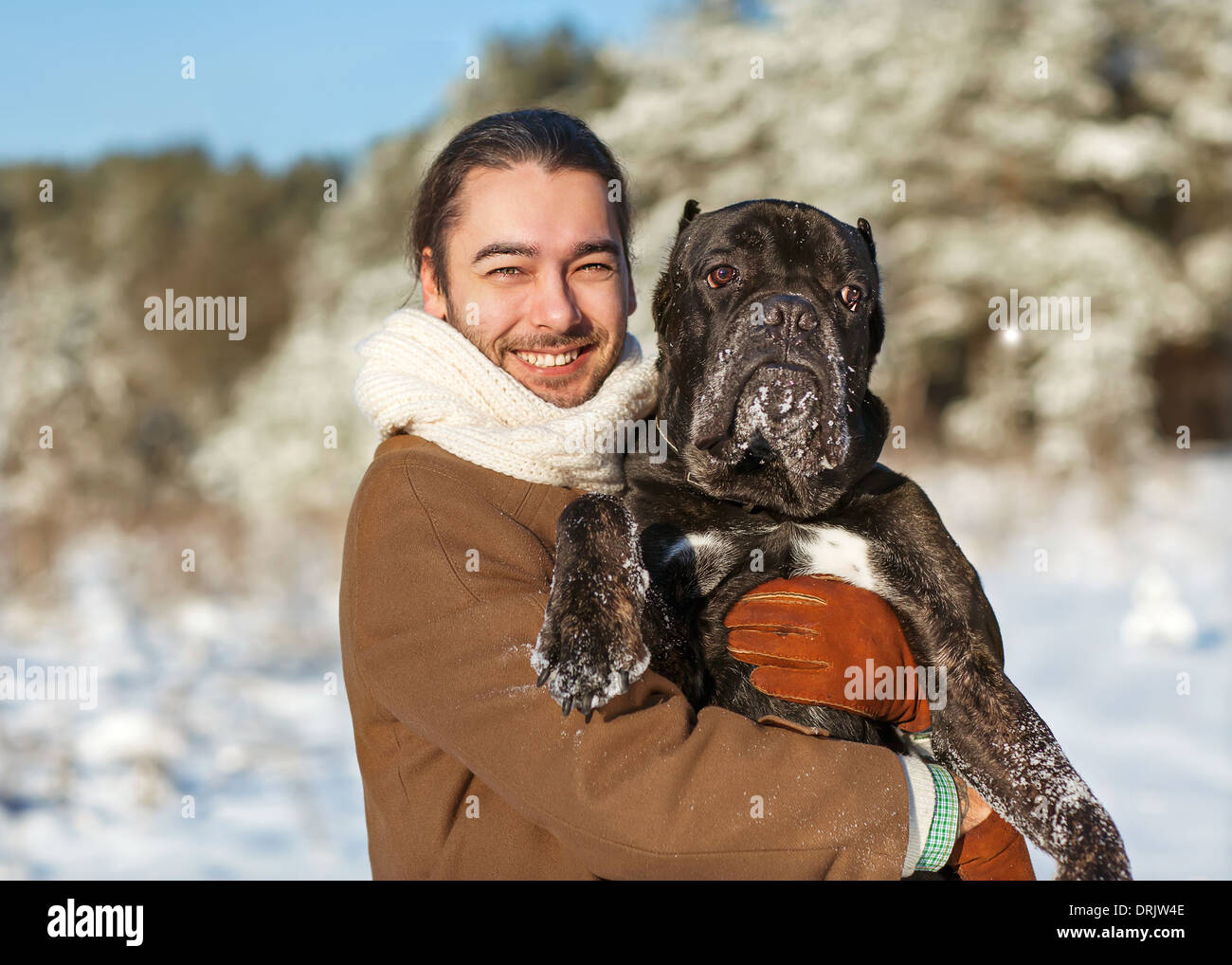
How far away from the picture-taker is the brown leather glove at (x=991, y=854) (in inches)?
80.9

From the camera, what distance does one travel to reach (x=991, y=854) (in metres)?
2.07

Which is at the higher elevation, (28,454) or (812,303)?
(28,454)

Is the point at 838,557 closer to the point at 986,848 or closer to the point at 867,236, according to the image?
the point at 986,848

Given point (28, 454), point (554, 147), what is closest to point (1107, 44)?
point (28, 454)

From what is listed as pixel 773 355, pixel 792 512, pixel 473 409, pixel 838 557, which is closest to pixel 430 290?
pixel 473 409

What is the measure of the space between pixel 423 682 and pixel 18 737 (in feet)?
16.1

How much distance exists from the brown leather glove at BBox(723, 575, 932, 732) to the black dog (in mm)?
46

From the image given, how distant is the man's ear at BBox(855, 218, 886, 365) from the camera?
265cm

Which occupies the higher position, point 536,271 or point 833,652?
point 536,271

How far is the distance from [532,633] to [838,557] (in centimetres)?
87

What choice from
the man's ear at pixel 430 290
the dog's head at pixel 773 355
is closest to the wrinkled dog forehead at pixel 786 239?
Answer: the dog's head at pixel 773 355

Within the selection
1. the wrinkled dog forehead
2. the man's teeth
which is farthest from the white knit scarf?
the wrinkled dog forehead

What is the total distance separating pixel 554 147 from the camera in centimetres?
236

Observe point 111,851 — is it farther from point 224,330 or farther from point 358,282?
point 224,330
